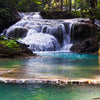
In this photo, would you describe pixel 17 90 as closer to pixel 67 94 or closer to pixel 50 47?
pixel 67 94

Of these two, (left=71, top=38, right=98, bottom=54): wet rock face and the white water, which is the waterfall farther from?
(left=71, top=38, right=98, bottom=54): wet rock face

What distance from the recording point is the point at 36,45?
17891 millimetres

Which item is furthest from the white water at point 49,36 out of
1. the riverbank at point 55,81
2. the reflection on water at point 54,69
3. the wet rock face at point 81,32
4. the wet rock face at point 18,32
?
the riverbank at point 55,81

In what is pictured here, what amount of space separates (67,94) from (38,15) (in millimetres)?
26782

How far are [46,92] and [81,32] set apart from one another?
17.9m

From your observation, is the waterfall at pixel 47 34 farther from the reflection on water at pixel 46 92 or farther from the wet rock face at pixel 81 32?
the reflection on water at pixel 46 92

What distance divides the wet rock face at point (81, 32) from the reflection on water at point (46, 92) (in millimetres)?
17188

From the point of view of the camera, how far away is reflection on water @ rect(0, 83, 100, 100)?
10.2 ft

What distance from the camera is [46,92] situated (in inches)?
133

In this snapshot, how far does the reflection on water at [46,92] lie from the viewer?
3.12 meters

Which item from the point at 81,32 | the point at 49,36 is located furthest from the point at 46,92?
the point at 81,32

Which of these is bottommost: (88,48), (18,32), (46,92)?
(88,48)

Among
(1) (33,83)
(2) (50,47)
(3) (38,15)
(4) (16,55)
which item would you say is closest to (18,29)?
(2) (50,47)

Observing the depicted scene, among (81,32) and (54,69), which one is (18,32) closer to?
(81,32)
